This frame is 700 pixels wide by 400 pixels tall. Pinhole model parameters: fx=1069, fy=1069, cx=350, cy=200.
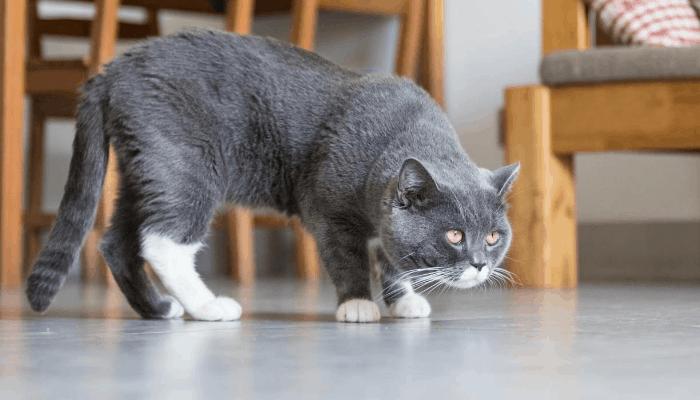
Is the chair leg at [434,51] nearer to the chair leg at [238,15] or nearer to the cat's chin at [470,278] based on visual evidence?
the chair leg at [238,15]

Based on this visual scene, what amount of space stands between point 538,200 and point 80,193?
4.04ft

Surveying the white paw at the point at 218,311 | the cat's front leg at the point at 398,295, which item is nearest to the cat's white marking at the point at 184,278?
the white paw at the point at 218,311

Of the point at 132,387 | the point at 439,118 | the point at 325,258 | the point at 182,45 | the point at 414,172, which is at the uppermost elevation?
the point at 182,45

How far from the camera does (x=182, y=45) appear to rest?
1812 mm

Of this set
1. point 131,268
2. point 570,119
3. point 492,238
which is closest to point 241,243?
point 570,119

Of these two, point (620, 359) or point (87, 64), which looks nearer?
point (620, 359)

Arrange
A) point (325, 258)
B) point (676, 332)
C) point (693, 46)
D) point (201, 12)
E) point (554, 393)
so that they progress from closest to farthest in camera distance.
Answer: point (554, 393), point (676, 332), point (325, 258), point (693, 46), point (201, 12)

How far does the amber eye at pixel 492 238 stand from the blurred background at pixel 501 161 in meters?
→ 1.45

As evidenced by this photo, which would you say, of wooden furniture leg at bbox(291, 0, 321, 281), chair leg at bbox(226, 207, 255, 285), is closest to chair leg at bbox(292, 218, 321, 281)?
wooden furniture leg at bbox(291, 0, 321, 281)

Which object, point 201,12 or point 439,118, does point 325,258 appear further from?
point 201,12

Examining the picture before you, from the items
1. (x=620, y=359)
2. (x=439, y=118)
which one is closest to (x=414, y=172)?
(x=439, y=118)

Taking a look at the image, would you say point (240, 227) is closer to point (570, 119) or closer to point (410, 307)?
point (570, 119)

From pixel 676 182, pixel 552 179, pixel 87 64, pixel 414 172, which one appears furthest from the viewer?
pixel 676 182

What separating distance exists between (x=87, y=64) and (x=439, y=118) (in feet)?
4.63
